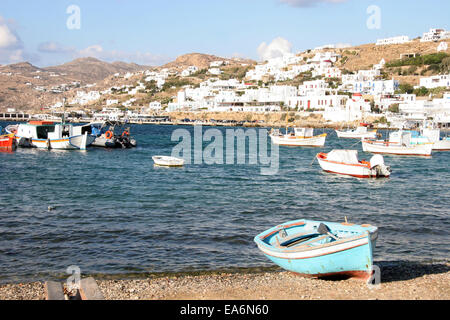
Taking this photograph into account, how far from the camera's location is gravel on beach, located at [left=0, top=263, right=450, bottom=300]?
8.37 m

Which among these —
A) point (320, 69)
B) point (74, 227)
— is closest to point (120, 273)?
point (74, 227)

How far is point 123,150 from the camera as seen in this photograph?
44531 mm

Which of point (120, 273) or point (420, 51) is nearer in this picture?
point (120, 273)

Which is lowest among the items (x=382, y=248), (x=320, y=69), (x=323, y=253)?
(x=382, y=248)

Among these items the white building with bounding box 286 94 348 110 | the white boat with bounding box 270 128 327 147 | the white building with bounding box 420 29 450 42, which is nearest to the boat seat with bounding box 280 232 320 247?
the white boat with bounding box 270 128 327 147

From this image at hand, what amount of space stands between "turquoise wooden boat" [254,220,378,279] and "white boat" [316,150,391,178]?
17.4m

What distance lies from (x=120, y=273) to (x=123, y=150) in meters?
35.2

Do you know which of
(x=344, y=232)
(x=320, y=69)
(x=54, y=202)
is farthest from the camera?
(x=320, y=69)

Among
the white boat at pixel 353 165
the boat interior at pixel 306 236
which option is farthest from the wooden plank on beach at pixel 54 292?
the white boat at pixel 353 165

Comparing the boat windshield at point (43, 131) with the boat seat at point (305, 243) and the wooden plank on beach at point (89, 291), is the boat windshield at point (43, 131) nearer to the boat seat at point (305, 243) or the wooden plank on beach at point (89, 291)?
the boat seat at point (305, 243)

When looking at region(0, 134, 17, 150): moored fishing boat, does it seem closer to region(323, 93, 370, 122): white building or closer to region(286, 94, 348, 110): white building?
region(323, 93, 370, 122): white building

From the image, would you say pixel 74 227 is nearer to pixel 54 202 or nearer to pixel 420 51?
pixel 54 202

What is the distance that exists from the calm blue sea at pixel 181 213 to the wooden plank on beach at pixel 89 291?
356 cm

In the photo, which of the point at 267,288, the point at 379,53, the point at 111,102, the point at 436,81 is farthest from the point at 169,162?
the point at 111,102
